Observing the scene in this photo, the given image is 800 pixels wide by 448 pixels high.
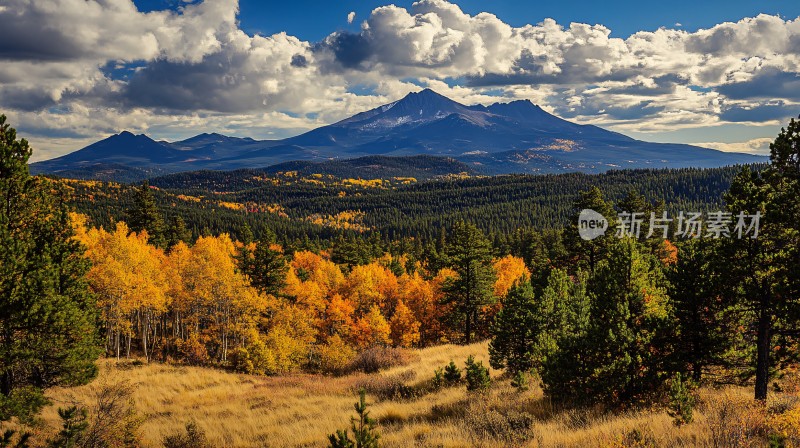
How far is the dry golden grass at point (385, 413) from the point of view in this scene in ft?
38.0

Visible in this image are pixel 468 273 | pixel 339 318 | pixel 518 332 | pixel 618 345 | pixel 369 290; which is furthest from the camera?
pixel 369 290

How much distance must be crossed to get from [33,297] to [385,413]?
Answer: 13668 millimetres

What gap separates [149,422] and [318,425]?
384 inches

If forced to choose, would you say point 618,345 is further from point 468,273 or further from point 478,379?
point 468,273

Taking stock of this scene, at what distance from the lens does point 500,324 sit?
25922 mm

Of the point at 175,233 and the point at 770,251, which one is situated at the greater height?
the point at 770,251

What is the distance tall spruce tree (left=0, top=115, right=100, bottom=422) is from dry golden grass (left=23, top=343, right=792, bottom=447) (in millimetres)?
3307

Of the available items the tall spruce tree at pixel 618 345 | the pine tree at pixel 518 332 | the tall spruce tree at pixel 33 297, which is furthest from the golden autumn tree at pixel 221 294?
the tall spruce tree at pixel 618 345

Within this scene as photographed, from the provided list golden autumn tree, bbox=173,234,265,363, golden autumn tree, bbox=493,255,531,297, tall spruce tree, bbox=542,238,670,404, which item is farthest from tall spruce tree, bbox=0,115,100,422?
golden autumn tree, bbox=493,255,531,297

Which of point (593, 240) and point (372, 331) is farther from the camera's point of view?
point (372, 331)

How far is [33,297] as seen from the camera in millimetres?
15758

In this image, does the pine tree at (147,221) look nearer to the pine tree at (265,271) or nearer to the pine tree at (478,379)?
the pine tree at (265,271)

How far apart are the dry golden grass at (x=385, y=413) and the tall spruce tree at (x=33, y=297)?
130 inches

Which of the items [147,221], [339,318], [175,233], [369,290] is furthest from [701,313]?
[175,233]
